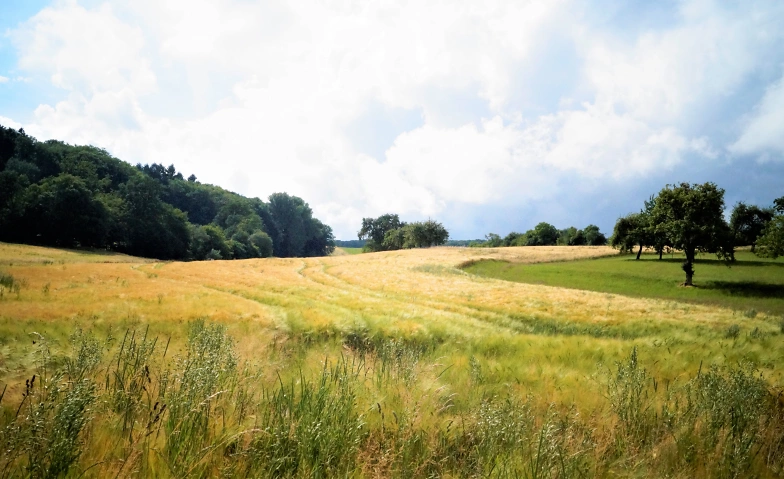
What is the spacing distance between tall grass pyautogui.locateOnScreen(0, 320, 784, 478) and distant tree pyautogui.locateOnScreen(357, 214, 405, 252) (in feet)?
479

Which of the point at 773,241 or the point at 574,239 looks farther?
the point at 574,239

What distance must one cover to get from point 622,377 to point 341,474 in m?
4.79

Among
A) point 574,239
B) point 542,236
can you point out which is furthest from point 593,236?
point 542,236

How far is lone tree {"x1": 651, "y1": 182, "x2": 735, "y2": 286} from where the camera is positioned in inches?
1646

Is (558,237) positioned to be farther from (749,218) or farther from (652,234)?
(652,234)

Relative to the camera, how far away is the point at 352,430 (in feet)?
12.3

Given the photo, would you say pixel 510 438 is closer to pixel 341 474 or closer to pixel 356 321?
pixel 341 474

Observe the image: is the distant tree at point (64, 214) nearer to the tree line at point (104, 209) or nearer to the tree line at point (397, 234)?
the tree line at point (104, 209)

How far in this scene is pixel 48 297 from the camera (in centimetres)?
1234

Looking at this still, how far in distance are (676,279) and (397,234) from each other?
96743mm

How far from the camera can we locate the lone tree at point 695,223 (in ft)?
137

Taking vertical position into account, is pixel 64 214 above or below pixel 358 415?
above

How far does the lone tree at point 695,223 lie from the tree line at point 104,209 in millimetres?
86490

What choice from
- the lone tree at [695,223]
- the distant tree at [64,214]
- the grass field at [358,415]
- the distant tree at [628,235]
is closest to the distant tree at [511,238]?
the distant tree at [628,235]
